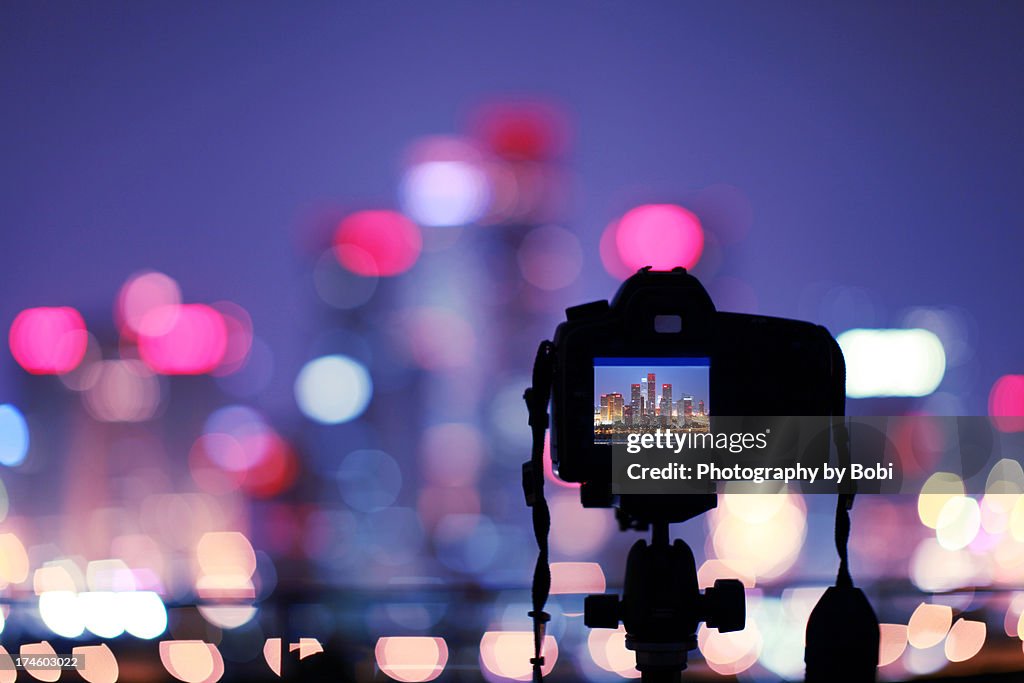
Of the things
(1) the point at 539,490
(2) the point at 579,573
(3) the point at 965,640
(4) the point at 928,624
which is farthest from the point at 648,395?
(2) the point at 579,573

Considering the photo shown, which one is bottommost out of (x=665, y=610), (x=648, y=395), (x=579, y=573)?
(x=665, y=610)

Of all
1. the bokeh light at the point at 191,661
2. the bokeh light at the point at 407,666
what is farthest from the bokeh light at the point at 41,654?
the bokeh light at the point at 407,666

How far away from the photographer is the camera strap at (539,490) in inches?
47.3

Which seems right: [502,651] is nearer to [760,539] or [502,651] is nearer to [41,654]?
[41,654]

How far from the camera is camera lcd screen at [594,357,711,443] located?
128cm

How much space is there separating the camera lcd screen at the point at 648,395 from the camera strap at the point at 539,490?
69 mm

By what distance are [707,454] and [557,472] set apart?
0.21 m

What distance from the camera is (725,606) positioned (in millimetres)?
1261

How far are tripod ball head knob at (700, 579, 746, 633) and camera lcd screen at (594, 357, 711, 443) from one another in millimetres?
214

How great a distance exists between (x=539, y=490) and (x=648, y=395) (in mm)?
216

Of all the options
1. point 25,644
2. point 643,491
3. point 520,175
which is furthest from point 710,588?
point 520,175

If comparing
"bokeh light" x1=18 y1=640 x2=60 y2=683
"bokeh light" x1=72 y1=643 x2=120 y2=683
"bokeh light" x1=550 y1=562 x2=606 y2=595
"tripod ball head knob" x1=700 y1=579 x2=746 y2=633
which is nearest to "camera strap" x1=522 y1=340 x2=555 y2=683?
"tripod ball head knob" x1=700 y1=579 x2=746 y2=633

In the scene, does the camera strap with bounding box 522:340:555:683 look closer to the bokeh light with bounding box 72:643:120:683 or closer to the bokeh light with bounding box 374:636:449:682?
the bokeh light with bounding box 374:636:449:682

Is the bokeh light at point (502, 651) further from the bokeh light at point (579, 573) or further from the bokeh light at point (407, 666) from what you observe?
the bokeh light at point (579, 573)
